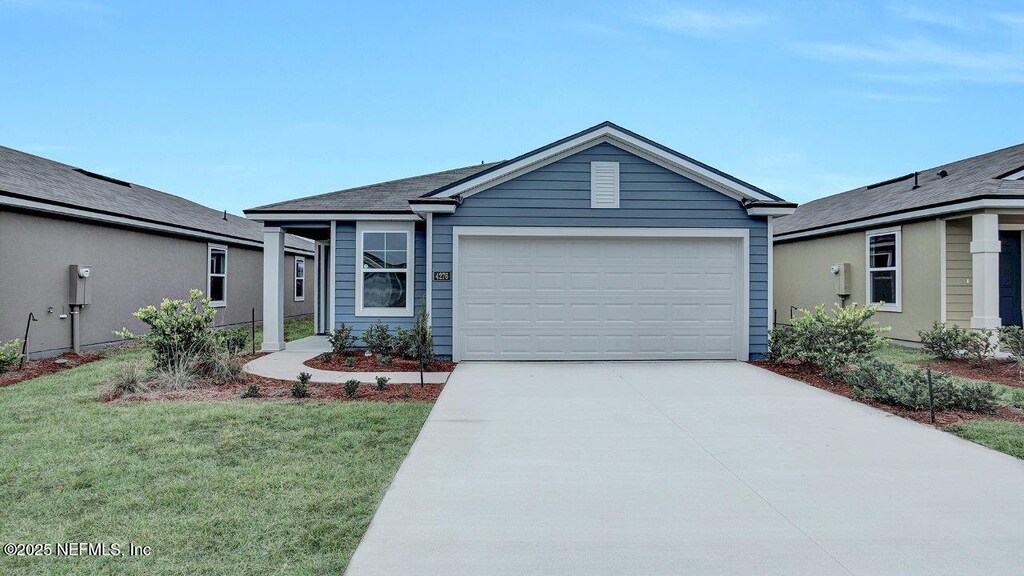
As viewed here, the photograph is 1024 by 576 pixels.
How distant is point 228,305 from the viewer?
1512 cm

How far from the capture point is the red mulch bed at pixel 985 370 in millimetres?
7996

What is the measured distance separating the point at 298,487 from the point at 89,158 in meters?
17.8

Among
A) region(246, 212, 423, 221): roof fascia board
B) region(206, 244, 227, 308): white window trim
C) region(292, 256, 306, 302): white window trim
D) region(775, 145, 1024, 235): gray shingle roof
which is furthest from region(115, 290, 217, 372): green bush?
region(775, 145, 1024, 235): gray shingle roof

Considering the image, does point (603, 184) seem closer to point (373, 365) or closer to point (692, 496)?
point (373, 365)

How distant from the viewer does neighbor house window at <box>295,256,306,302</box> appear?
19.2m

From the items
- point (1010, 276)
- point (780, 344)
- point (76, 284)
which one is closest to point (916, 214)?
point (1010, 276)

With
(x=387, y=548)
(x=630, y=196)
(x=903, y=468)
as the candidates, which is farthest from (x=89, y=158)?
(x=903, y=468)

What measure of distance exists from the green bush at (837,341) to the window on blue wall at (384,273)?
708 cm

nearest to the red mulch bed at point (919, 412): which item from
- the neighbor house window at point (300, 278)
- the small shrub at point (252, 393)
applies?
the small shrub at point (252, 393)

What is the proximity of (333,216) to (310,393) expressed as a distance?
4907 millimetres

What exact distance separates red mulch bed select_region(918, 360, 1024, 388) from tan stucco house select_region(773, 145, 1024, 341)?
1.02m

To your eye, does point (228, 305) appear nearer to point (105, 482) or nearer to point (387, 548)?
point (105, 482)

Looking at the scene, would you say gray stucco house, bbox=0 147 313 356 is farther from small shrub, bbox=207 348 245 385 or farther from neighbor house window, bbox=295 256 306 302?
small shrub, bbox=207 348 245 385

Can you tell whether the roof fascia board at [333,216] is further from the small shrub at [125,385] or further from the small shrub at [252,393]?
the small shrub at [252,393]
